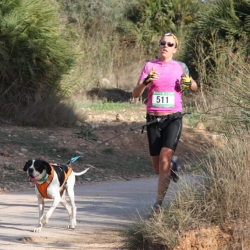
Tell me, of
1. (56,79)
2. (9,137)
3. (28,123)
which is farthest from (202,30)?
(9,137)

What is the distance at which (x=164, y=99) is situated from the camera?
841cm

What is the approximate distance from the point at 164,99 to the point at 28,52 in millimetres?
9267

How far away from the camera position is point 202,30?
2111 cm

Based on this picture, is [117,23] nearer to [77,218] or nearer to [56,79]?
[56,79]

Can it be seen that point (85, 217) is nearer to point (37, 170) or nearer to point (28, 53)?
point (37, 170)

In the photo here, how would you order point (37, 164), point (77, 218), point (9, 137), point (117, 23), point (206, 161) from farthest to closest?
point (117, 23) < point (9, 137) < point (77, 218) < point (37, 164) < point (206, 161)

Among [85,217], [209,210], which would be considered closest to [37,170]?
[85,217]

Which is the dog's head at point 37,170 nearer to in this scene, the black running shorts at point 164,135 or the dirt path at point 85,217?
the dirt path at point 85,217

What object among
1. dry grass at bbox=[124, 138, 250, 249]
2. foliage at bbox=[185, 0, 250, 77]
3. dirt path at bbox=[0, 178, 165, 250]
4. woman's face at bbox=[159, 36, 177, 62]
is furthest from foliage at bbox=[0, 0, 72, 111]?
dry grass at bbox=[124, 138, 250, 249]

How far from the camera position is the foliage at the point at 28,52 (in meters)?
16.9

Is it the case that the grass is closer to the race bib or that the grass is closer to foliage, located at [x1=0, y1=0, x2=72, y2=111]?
foliage, located at [x1=0, y1=0, x2=72, y2=111]

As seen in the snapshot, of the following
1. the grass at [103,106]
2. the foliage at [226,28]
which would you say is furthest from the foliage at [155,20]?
the foliage at [226,28]

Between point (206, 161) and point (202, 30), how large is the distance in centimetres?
1419

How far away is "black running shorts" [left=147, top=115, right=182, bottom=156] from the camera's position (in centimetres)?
841
